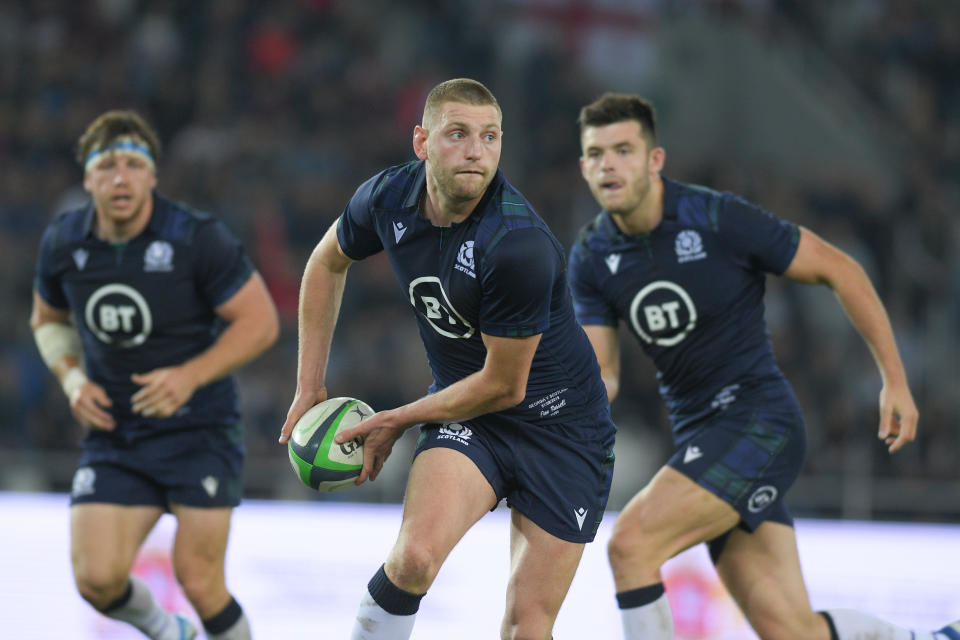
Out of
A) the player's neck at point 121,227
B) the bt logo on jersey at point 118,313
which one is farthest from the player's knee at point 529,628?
the player's neck at point 121,227

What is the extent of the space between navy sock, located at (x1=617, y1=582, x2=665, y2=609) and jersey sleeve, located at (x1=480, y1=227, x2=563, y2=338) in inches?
48.6

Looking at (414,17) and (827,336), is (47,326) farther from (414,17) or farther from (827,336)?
(414,17)

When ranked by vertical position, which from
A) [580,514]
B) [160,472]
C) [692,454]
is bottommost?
[160,472]

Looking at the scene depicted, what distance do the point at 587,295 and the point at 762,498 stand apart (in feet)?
3.48

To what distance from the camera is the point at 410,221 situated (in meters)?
3.81

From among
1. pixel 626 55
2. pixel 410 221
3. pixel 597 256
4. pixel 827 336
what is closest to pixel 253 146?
pixel 626 55

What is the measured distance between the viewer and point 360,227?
398 centimetres

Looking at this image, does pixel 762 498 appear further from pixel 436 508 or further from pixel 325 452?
pixel 325 452

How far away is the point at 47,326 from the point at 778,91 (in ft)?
31.8

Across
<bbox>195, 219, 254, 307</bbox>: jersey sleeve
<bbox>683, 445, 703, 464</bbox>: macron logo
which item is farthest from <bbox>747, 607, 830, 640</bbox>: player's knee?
<bbox>195, 219, 254, 307</bbox>: jersey sleeve

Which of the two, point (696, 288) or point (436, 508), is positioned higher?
point (696, 288)

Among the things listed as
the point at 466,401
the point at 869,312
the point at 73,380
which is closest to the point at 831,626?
the point at 869,312

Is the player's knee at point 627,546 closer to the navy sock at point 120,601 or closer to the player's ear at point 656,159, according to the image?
the player's ear at point 656,159

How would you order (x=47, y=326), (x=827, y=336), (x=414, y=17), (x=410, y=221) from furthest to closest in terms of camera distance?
(x=414, y=17), (x=827, y=336), (x=47, y=326), (x=410, y=221)
